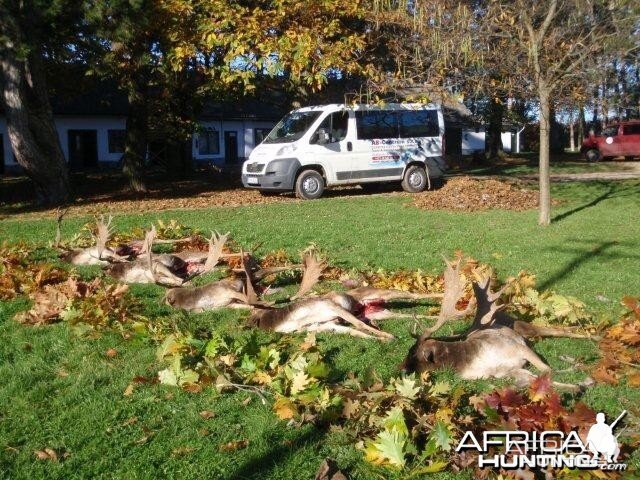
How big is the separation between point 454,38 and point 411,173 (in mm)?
8647

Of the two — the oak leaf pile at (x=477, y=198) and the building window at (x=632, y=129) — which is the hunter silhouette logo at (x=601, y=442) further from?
the building window at (x=632, y=129)

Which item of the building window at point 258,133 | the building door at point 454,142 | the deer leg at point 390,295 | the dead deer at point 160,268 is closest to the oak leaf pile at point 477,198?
the dead deer at point 160,268

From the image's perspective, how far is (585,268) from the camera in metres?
9.38

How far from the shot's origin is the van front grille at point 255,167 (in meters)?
20.7

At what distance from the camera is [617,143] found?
1585 inches

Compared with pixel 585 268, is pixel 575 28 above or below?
above

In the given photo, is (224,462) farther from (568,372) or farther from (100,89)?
(100,89)

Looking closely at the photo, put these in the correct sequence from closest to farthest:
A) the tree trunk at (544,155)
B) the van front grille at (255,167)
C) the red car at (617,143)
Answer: the tree trunk at (544,155)
the van front grille at (255,167)
the red car at (617,143)

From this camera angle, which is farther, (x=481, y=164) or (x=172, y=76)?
(x=481, y=164)

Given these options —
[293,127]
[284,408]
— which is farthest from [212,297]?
[293,127]

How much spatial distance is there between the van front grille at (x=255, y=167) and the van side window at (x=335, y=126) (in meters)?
1.72

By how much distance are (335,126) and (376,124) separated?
4.36 ft

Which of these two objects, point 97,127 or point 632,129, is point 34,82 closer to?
point 97,127

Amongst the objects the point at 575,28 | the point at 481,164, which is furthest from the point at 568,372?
the point at 481,164
